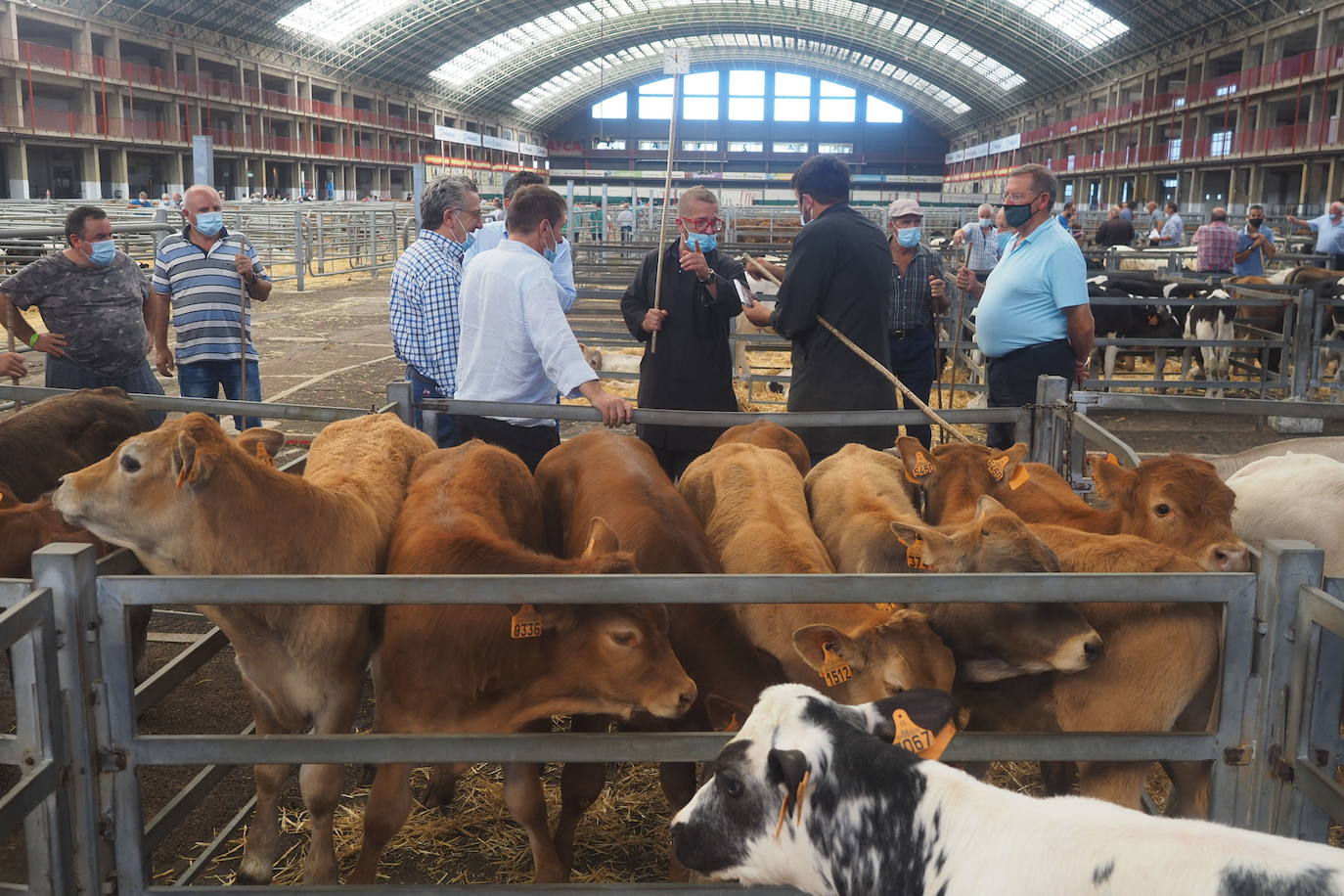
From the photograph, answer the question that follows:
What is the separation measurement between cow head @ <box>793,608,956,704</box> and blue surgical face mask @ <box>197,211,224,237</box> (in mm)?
5278

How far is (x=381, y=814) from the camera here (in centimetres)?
317

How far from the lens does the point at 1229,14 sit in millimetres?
41312

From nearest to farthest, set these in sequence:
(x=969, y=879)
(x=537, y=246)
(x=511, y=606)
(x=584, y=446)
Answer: (x=969, y=879) < (x=511, y=606) < (x=584, y=446) < (x=537, y=246)

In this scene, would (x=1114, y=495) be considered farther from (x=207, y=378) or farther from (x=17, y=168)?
(x=17, y=168)

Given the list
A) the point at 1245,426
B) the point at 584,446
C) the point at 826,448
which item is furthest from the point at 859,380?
the point at 1245,426

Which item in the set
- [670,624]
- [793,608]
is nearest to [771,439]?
[793,608]

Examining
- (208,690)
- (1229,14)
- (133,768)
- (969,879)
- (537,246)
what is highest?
(1229,14)

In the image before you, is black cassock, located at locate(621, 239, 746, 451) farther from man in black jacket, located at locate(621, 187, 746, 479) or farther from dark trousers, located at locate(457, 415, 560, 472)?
dark trousers, located at locate(457, 415, 560, 472)

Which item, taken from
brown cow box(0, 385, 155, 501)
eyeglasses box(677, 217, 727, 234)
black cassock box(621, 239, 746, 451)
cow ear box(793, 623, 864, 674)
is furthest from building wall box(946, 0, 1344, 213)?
cow ear box(793, 623, 864, 674)

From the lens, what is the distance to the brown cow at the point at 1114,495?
3.35m

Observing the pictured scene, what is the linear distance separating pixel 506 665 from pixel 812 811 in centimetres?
124

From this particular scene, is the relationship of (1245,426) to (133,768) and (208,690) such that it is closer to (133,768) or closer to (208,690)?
(208,690)

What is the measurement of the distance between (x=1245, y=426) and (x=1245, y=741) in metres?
9.39

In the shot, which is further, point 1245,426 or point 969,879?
point 1245,426
